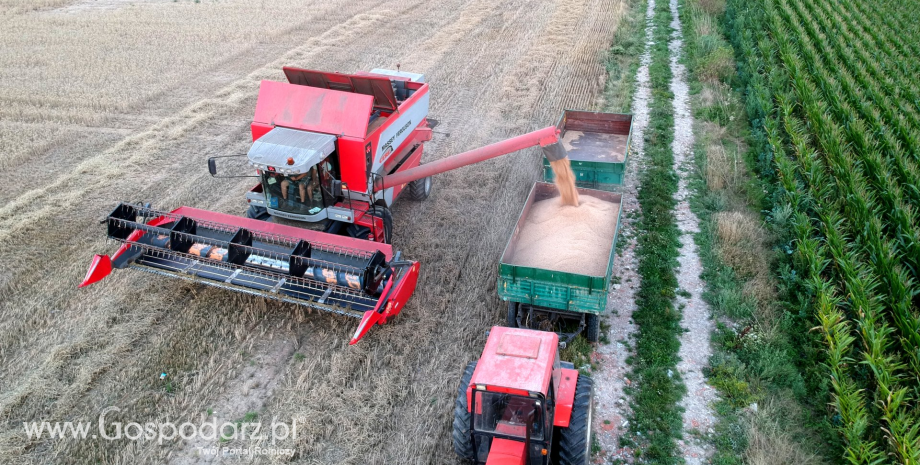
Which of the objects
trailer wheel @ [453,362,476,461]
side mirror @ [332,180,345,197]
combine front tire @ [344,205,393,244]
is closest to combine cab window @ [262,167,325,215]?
side mirror @ [332,180,345,197]

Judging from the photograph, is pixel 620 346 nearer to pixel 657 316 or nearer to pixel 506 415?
pixel 657 316

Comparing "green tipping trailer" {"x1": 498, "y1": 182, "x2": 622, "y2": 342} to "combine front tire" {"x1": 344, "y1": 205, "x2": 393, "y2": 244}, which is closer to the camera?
"green tipping trailer" {"x1": 498, "y1": 182, "x2": 622, "y2": 342}

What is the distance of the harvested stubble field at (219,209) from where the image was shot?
7.63 m

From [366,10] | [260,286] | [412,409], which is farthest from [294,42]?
[412,409]

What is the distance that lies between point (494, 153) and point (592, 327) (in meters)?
3.04

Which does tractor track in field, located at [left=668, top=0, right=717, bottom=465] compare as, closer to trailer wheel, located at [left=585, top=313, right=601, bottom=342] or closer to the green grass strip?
the green grass strip

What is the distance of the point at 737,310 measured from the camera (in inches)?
357

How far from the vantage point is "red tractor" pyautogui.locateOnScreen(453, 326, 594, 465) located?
19.4 feet

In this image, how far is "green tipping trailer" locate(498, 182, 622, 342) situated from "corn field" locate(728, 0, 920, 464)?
277 cm

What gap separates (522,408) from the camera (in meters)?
6.03

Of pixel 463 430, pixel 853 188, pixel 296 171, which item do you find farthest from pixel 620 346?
pixel 853 188

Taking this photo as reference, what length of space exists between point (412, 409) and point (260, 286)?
8.55 ft

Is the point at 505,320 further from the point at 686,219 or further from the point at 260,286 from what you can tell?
the point at 686,219

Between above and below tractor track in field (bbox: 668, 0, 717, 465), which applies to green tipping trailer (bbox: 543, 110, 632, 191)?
above
